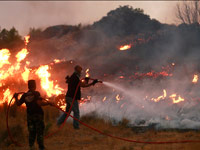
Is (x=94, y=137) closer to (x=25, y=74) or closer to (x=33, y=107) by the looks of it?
(x=33, y=107)

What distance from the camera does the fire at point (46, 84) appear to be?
1619 cm

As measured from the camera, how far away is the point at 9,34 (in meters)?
32.6

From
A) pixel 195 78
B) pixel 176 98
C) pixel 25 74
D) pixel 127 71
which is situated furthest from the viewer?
pixel 25 74

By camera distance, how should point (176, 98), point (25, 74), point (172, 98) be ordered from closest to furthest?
point (176, 98) → point (172, 98) → point (25, 74)

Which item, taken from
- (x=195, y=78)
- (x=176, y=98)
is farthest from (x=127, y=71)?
(x=176, y=98)

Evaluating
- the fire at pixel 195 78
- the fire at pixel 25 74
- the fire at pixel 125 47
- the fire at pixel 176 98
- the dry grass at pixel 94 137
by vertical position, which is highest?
the fire at pixel 125 47

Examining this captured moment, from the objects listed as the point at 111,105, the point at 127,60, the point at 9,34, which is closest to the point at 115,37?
the point at 127,60

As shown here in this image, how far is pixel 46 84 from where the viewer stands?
1684 cm

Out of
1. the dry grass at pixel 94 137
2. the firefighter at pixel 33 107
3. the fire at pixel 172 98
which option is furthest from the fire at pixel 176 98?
the firefighter at pixel 33 107

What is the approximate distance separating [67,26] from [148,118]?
813 inches

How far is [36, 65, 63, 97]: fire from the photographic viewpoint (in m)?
16.2

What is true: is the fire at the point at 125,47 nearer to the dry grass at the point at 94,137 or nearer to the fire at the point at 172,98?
the fire at the point at 172,98

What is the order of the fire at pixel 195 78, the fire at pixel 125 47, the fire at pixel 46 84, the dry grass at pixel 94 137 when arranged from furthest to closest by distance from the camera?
the fire at pixel 125 47 → the fire at pixel 46 84 → the fire at pixel 195 78 → the dry grass at pixel 94 137

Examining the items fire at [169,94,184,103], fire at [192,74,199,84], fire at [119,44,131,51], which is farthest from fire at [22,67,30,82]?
fire at [192,74,199,84]
